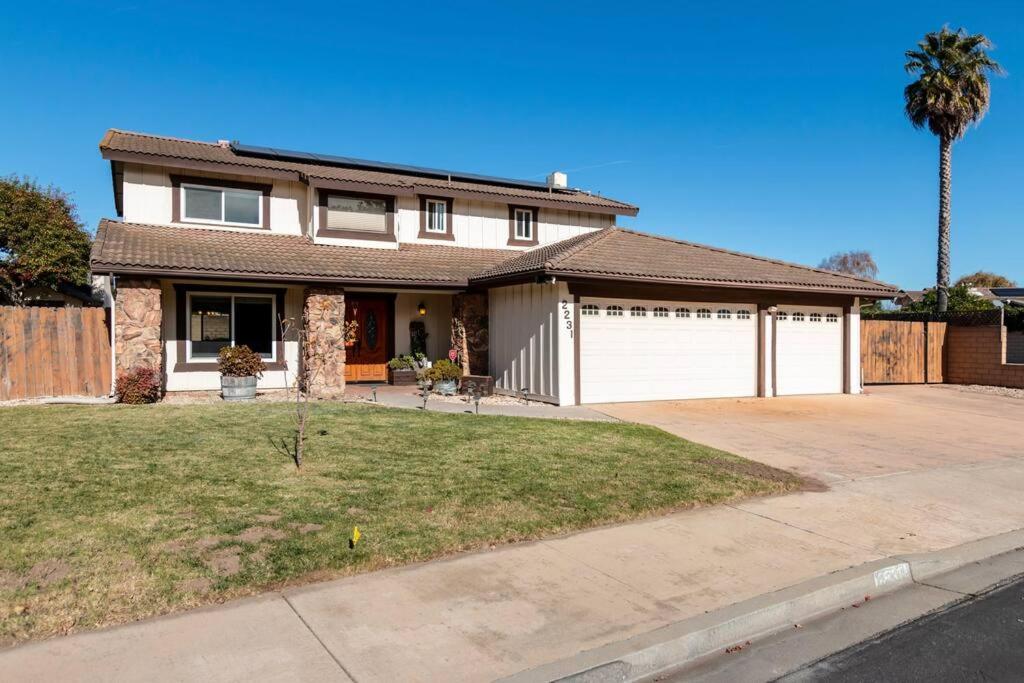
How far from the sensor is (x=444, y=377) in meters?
16.2

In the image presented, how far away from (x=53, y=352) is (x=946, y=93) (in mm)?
29782

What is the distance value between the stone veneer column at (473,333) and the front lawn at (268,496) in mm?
6449

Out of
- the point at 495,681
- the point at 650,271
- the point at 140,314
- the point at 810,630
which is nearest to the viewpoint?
the point at 495,681

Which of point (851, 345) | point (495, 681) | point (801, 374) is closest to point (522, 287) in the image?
point (801, 374)

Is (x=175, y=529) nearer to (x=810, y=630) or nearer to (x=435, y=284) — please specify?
(x=810, y=630)

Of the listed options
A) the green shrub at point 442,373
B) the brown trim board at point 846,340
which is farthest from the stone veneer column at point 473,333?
the brown trim board at point 846,340

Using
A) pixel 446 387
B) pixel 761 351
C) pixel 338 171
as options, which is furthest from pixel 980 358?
pixel 338 171

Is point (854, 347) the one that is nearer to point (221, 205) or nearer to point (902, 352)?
point (902, 352)

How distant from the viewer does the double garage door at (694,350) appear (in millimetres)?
15095

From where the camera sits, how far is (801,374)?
1794 centimetres

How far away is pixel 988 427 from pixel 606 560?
11397mm

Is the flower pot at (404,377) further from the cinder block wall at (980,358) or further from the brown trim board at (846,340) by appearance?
the cinder block wall at (980,358)

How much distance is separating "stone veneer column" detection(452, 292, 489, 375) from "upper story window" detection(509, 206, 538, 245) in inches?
146

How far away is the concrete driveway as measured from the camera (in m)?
9.55
